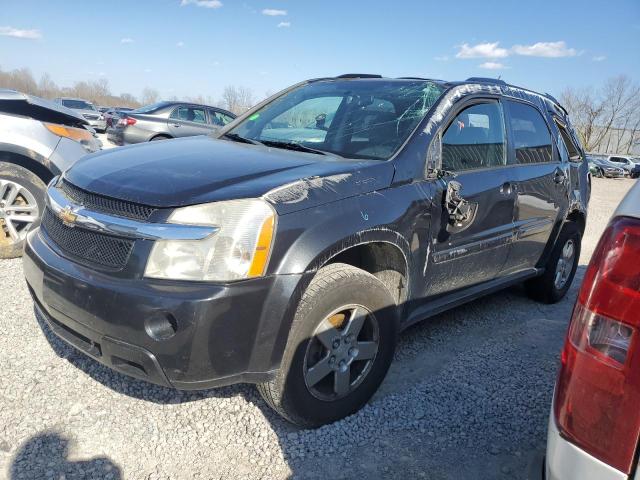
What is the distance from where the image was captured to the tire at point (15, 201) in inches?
171

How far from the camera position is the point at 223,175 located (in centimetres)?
235

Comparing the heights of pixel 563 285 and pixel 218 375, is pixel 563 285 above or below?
below

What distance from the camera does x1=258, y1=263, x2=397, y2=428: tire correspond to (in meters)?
2.29

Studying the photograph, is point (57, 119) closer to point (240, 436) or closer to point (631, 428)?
point (240, 436)

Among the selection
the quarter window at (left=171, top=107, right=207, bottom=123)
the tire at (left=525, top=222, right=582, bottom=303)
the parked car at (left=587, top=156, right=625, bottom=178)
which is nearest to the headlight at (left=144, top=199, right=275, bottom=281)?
the tire at (left=525, top=222, right=582, bottom=303)

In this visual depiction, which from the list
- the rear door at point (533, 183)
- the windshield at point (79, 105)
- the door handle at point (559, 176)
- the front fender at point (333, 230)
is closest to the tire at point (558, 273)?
the rear door at point (533, 183)

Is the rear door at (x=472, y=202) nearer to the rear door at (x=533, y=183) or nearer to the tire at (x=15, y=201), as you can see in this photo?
the rear door at (x=533, y=183)

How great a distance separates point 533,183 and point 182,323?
2.90 metres

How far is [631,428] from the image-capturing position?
1.17m

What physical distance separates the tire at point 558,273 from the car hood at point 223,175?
252 cm

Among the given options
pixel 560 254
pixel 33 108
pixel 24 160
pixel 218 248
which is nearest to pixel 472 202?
pixel 218 248

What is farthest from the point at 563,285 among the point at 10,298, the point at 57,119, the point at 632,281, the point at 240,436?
the point at 57,119

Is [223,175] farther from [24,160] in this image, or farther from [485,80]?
[24,160]

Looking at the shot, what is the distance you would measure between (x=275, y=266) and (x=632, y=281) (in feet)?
4.26
